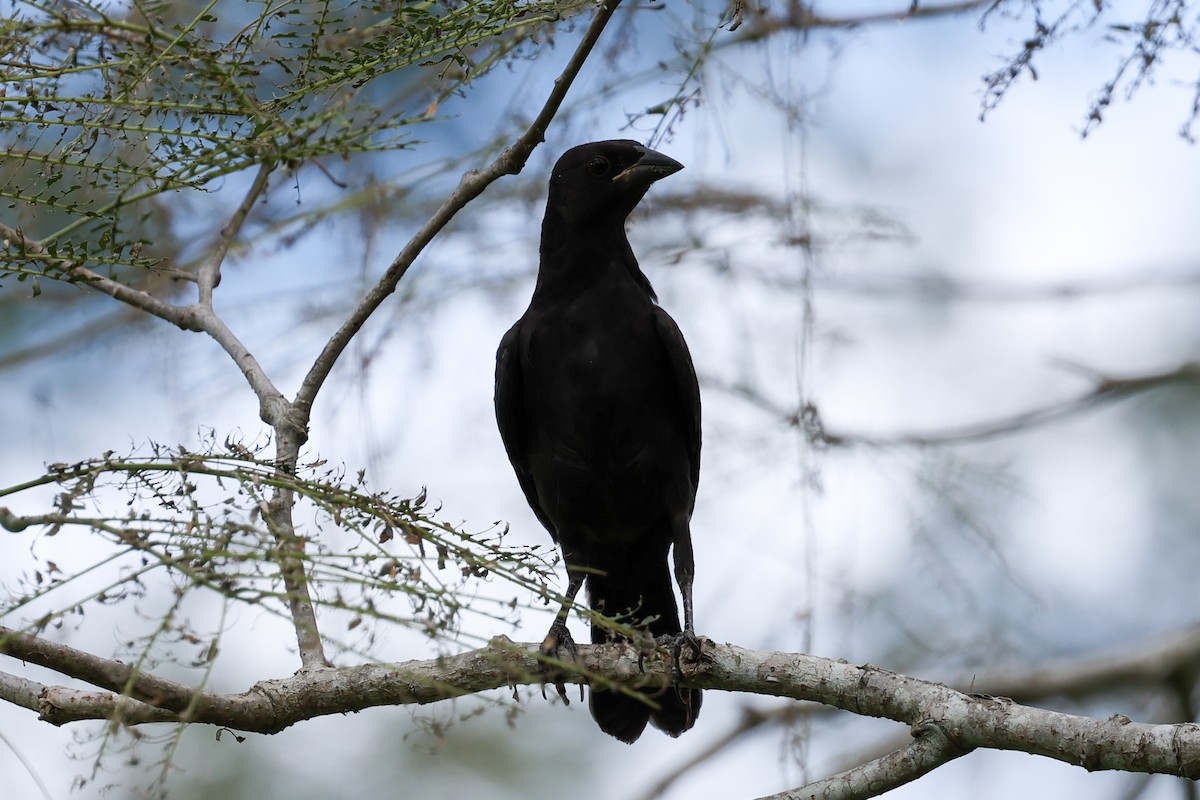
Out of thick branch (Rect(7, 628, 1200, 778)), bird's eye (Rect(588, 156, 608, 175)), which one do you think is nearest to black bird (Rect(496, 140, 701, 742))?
bird's eye (Rect(588, 156, 608, 175))

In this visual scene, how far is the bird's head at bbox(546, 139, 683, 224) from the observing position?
413 cm

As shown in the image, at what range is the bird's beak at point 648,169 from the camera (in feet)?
13.3

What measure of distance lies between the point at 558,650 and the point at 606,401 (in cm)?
86

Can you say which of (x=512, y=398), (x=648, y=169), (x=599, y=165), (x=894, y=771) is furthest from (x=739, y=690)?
(x=599, y=165)

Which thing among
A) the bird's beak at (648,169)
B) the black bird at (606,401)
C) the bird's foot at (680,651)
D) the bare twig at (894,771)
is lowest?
the bare twig at (894,771)

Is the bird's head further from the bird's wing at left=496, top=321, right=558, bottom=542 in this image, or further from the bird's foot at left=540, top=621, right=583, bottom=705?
the bird's foot at left=540, top=621, right=583, bottom=705

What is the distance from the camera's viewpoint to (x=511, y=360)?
4188 millimetres

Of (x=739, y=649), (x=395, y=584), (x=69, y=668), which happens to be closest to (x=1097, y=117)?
(x=739, y=649)

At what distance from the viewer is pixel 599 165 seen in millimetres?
4238

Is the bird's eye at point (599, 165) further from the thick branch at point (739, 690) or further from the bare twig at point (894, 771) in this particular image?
the bare twig at point (894, 771)

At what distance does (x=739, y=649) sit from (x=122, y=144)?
190 centimetres

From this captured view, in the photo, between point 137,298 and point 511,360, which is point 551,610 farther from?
point 137,298

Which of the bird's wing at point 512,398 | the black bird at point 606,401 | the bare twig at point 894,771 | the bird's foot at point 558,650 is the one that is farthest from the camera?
the bird's wing at point 512,398

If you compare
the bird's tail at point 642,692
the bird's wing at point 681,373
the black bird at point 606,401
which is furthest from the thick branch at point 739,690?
the bird's wing at point 681,373
